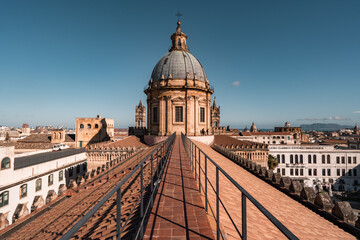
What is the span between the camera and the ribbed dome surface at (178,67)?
1121 inches

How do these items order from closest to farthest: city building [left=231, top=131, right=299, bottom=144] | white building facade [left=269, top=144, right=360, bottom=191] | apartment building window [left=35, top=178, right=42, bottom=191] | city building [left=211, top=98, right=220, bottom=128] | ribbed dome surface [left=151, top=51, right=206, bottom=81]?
1. apartment building window [left=35, top=178, right=42, bottom=191]
2. ribbed dome surface [left=151, top=51, right=206, bottom=81]
3. white building facade [left=269, top=144, right=360, bottom=191]
4. city building [left=211, top=98, right=220, bottom=128]
5. city building [left=231, top=131, right=299, bottom=144]

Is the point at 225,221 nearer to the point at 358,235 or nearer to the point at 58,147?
the point at 358,235

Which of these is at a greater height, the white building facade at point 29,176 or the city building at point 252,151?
the city building at point 252,151

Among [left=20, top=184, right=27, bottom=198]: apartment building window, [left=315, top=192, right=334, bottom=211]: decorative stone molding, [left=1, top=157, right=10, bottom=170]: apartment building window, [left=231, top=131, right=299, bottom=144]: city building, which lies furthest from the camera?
[left=231, top=131, right=299, bottom=144]: city building

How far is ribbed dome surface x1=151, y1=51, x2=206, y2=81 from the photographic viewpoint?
28.5m

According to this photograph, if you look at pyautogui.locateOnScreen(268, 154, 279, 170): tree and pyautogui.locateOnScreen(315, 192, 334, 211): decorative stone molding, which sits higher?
pyautogui.locateOnScreen(315, 192, 334, 211): decorative stone molding

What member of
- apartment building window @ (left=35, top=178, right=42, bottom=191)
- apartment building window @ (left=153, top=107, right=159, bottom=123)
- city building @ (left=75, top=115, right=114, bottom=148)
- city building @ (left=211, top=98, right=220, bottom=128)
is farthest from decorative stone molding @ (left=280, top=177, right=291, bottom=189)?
city building @ (left=211, top=98, right=220, bottom=128)

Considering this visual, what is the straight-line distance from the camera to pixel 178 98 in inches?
1067

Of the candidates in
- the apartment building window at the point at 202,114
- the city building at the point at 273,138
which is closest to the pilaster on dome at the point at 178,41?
the apartment building window at the point at 202,114

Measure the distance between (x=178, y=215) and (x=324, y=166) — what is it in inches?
2162

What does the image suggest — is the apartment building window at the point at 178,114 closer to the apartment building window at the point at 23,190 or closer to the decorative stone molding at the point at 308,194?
the decorative stone molding at the point at 308,194

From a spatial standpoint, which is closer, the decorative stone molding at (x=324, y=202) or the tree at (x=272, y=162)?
the decorative stone molding at (x=324, y=202)

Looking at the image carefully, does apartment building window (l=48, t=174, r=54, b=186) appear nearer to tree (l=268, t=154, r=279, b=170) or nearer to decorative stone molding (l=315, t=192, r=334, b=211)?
decorative stone molding (l=315, t=192, r=334, b=211)

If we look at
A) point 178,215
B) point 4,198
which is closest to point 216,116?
point 4,198
